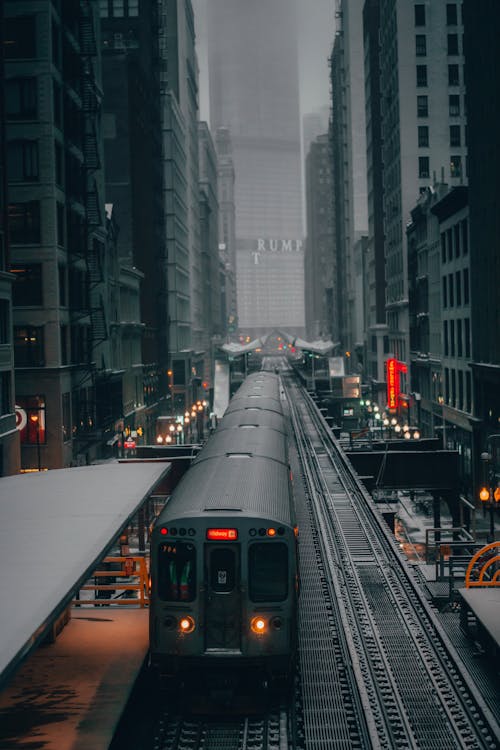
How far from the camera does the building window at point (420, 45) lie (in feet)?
309

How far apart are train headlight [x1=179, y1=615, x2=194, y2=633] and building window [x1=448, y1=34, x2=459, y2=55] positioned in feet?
301

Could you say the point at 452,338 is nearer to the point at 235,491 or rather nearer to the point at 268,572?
the point at 235,491

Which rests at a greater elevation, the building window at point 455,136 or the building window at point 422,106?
the building window at point 422,106

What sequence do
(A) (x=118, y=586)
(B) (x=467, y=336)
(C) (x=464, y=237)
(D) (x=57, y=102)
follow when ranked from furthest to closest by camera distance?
1. (C) (x=464, y=237)
2. (B) (x=467, y=336)
3. (D) (x=57, y=102)
4. (A) (x=118, y=586)

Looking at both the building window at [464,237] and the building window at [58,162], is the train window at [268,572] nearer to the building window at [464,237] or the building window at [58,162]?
the building window at [58,162]

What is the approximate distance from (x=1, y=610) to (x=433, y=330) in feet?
219

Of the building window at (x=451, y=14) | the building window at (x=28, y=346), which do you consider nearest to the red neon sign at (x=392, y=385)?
the building window at (x=451, y=14)

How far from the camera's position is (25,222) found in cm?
4653

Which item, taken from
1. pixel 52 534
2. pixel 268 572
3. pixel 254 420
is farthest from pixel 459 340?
pixel 52 534

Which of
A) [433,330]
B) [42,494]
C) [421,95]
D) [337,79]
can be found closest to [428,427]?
[433,330]

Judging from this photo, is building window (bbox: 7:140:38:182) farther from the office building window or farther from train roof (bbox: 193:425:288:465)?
the office building window

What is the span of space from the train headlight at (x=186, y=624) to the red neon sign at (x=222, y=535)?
61.2 inches

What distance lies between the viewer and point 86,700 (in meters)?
16.2

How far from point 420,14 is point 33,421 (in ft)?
234
